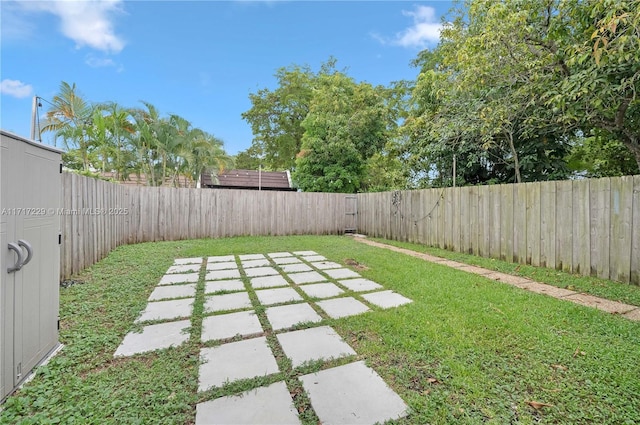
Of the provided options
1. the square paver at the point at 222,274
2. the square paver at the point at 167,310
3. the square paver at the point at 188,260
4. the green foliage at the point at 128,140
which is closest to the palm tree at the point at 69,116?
the green foliage at the point at 128,140

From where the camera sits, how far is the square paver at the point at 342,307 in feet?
8.39

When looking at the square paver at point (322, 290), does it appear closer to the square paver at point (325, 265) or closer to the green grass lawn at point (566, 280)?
the square paver at point (325, 265)

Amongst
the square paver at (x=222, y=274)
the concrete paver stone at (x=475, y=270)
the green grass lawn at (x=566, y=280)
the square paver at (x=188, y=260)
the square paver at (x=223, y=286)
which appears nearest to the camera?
the green grass lawn at (x=566, y=280)

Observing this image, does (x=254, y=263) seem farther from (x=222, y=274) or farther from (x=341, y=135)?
(x=341, y=135)

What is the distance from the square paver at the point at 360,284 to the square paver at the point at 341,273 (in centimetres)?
21

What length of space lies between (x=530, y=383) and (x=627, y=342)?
111cm

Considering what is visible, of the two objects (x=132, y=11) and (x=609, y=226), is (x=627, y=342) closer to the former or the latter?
(x=609, y=226)

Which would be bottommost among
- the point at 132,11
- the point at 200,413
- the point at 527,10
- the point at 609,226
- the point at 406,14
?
the point at 200,413

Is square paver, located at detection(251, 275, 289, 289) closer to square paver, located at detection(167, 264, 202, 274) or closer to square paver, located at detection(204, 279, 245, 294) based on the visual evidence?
square paver, located at detection(204, 279, 245, 294)

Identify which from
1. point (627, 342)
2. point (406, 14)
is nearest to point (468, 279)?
point (627, 342)

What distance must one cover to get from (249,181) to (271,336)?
14.4m

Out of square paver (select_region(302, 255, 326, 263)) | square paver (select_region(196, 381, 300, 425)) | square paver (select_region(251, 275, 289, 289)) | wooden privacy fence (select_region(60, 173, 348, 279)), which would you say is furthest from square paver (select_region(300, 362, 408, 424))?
wooden privacy fence (select_region(60, 173, 348, 279))

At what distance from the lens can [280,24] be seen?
817cm

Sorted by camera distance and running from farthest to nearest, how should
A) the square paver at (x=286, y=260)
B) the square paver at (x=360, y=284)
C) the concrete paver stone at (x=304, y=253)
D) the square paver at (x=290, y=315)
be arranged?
the concrete paver stone at (x=304, y=253) < the square paver at (x=286, y=260) < the square paver at (x=360, y=284) < the square paver at (x=290, y=315)
